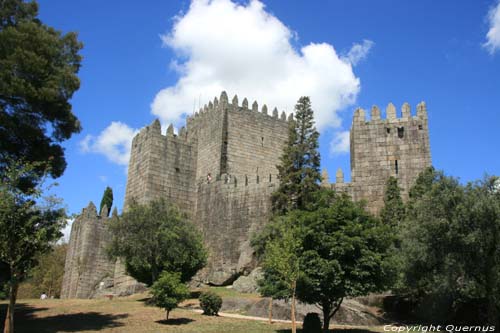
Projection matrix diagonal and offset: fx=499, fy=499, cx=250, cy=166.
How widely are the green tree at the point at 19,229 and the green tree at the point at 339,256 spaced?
30.0 ft

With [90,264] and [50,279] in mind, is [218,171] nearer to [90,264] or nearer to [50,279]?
[90,264]

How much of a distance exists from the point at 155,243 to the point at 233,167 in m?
14.1

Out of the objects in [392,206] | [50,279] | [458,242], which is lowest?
[50,279]

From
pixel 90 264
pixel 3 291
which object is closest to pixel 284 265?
pixel 3 291

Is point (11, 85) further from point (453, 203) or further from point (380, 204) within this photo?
point (380, 204)

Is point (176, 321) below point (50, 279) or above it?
below

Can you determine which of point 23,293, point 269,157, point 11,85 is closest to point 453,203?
point 11,85

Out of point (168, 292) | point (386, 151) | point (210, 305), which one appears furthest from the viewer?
point (386, 151)

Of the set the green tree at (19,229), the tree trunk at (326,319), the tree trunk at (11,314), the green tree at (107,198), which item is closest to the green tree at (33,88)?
the green tree at (19,229)

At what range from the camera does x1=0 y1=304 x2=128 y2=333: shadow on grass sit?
19.0m

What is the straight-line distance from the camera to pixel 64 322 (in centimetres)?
2047

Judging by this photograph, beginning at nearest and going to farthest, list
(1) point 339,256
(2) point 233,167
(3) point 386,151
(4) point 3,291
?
(1) point 339,256, (4) point 3,291, (3) point 386,151, (2) point 233,167

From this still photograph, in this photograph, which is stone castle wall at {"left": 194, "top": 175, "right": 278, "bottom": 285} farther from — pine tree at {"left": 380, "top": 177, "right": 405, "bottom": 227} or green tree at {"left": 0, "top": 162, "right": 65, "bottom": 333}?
green tree at {"left": 0, "top": 162, "right": 65, "bottom": 333}

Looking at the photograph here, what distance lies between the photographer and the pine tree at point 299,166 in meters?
32.5
